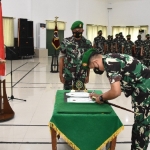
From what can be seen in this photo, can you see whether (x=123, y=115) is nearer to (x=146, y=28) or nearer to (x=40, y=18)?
(x=40, y=18)

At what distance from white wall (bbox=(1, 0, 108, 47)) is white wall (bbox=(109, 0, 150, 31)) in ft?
2.43

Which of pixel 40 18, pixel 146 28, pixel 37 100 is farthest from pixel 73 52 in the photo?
pixel 146 28

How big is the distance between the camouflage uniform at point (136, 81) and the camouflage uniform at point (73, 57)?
1.23 metres

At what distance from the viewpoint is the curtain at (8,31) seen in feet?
45.6

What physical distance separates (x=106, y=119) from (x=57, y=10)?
49.4ft

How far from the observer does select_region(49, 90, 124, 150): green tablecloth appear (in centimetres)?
224

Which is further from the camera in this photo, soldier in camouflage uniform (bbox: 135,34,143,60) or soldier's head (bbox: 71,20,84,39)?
soldier in camouflage uniform (bbox: 135,34,143,60)

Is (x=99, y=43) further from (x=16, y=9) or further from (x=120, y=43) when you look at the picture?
(x=16, y=9)

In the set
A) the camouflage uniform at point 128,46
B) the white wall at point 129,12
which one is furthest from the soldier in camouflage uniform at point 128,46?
the white wall at point 129,12

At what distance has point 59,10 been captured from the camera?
16.6m

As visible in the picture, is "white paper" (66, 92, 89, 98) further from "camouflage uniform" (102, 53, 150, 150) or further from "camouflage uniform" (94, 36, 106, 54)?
"camouflage uniform" (94, 36, 106, 54)

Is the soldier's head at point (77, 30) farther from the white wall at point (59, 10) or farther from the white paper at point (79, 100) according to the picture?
the white wall at point (59, 10)

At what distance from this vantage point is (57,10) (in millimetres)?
16484

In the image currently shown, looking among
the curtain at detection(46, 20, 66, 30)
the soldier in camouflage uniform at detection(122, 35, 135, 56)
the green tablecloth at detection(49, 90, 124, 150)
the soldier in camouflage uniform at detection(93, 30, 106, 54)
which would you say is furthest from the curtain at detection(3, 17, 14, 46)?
the green tablecloth at detection(49, 90, 124, 150)
